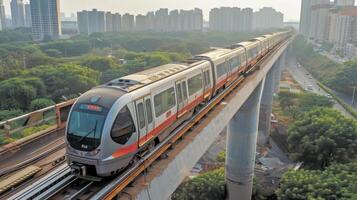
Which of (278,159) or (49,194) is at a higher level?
(49,194)

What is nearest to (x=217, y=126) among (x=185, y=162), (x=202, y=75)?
(x=202, y=75)

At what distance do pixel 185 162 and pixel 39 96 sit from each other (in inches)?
1398

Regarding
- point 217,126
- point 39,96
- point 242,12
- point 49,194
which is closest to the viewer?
point 49,194

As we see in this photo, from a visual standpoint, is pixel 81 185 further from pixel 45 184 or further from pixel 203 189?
pixel 203 189

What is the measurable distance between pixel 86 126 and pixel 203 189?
15500 millimetres

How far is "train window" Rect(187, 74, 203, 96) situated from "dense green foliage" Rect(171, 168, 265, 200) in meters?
10.3

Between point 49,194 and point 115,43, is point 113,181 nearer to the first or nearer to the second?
point 49,194

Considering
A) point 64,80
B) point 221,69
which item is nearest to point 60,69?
point 64,80

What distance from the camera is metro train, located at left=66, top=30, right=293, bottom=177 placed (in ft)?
28.1

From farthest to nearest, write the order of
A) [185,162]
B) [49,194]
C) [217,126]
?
[217,126] < [185,162] < [49,194]

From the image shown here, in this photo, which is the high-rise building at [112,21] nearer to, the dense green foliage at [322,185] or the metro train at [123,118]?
the dense green foliage at [322,185]

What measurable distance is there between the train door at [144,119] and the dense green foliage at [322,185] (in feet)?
38.3

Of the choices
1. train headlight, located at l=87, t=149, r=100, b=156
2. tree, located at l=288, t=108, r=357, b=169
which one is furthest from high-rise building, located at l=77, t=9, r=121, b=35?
train headlight, located at l=87, t=149, r=100, b=156

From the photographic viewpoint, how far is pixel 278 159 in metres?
34.8
